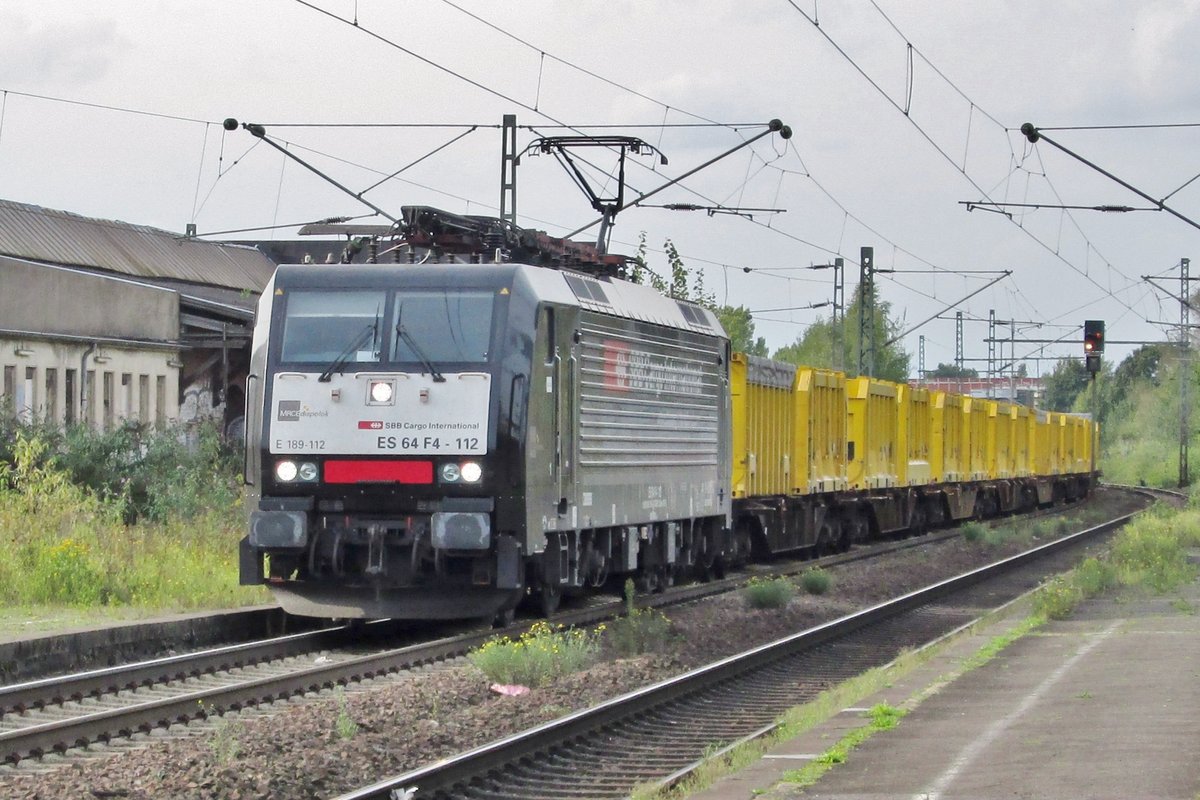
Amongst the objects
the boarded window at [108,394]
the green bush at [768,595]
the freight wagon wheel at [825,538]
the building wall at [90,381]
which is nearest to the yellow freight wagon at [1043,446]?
the freight wagon wheel at [825,538]

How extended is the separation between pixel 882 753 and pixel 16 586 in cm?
966

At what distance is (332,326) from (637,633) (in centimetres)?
378

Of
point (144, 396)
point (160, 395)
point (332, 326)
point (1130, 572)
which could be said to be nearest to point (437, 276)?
point (332, 326)

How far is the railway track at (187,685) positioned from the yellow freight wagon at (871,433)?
658 inches

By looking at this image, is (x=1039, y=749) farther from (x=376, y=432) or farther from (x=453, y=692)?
(x=376, y=432)

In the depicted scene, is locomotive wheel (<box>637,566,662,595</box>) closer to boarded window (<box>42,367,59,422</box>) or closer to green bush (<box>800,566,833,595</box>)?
green bush (<box>800,566,833,595</box>)

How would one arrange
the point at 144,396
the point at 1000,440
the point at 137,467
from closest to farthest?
the point at 137,467 < the point at 144,396 < the point at 1000,440

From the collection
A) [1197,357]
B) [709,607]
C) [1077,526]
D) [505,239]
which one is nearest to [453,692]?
[505,239]

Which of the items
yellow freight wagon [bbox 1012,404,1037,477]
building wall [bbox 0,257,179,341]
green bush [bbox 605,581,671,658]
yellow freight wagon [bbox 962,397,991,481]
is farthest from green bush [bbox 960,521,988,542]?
green bush [bbox 605,581,671,658]

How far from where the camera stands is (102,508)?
69.1ft

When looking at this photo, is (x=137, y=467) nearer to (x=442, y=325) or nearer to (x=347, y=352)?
(x=347, y=352)

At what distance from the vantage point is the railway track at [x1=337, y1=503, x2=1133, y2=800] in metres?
9.35

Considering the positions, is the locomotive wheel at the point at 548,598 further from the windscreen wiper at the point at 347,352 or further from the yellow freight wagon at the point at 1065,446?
the yellow freight wagon at the point at 1065,446

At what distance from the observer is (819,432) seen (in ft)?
96.5
